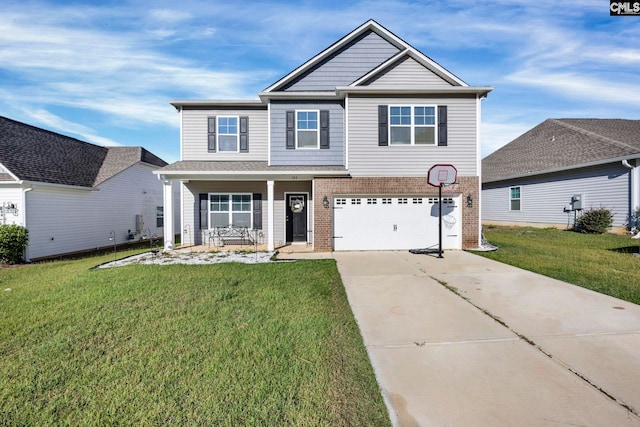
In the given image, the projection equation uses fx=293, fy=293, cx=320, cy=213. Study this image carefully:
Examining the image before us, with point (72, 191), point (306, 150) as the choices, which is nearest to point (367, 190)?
point (306, 150)

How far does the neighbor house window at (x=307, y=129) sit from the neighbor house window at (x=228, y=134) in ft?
8.92

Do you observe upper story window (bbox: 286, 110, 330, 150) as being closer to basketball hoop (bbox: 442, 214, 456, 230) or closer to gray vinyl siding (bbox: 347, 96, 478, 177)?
gray vinyl siding (bbox: 347, 96, 478, 177)

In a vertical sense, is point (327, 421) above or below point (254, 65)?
below

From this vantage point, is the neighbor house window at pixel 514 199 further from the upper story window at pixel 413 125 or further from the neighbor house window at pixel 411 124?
the neighbor house window at pixel 411 124

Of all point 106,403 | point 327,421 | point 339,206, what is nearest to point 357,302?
point 327,421

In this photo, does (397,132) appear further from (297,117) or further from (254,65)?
(254,65)

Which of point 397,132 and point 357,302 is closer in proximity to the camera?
point 357,302

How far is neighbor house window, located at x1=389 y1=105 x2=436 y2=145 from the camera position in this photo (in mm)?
10242

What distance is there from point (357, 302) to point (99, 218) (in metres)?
13.5

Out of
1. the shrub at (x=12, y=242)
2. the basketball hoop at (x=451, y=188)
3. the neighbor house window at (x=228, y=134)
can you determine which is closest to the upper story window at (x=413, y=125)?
the basketball hoop at (x=451, y=188)

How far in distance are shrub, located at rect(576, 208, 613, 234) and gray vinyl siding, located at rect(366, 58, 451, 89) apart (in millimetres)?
10260

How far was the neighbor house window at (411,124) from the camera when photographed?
403 inches

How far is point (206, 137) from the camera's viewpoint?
11727 mm

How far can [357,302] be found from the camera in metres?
5.06
